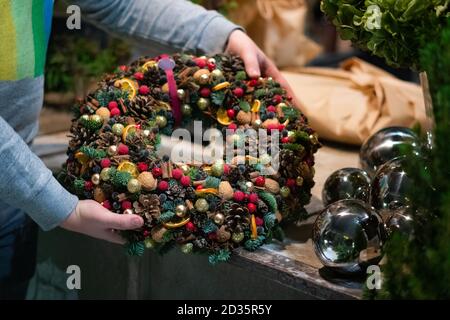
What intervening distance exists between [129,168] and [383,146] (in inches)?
20.2

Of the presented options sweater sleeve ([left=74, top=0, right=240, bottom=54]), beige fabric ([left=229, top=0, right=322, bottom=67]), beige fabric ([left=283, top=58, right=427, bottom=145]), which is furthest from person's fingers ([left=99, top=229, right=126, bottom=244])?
beige fabric ([left=229, top=0, right=322, bottom=67])

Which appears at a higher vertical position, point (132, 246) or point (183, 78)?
point (183, 78)

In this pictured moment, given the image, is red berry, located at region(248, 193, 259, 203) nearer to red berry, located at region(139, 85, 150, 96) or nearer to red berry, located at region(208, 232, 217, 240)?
red berry, located at region(208, 232, 217, 240)

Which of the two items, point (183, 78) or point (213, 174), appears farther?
point (183, 78)

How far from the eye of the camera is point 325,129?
1.82 m

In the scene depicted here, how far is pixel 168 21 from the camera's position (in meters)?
1.30

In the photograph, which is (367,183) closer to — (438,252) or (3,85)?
(438,252)

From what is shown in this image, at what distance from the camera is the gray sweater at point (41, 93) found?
3.06 ft

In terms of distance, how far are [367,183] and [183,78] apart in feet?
1.16

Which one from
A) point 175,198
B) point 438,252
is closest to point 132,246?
point 175,198

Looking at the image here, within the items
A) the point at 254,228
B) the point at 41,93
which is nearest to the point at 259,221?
the point at 254,228

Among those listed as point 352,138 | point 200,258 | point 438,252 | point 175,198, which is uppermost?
point 438,252
